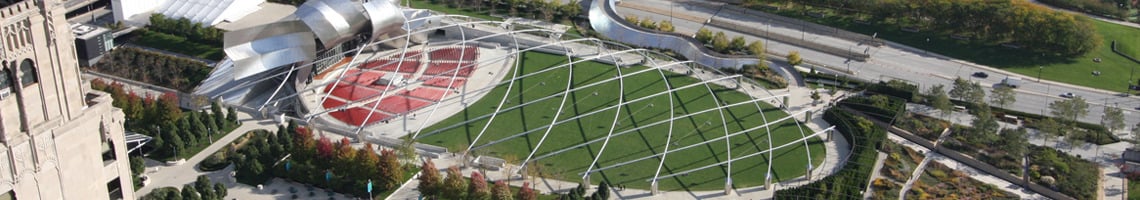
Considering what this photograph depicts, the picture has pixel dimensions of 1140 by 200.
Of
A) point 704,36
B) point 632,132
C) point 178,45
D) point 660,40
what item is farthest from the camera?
point 704,36

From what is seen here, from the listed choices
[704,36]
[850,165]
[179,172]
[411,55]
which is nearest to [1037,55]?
[704,36]

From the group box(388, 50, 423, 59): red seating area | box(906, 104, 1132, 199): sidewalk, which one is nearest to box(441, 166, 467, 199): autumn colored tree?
box(388, 50, 423, 59): red seating area

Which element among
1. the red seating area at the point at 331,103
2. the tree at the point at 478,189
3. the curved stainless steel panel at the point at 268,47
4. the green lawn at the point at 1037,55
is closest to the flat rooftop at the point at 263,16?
the curved stainless steel panel at the point at 268,47

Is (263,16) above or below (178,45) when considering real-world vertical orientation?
above

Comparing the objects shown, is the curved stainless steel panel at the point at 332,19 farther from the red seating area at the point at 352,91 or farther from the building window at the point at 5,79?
the building window at the point at 5,79

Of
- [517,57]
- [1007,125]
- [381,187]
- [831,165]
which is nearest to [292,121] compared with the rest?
[381,187]

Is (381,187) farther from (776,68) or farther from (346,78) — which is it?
(776,68)

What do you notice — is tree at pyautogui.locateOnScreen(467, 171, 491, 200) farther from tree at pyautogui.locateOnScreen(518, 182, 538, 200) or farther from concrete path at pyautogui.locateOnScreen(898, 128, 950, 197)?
concrete path at pyautogui.locateOnScreen(898, 128, 950, 197)

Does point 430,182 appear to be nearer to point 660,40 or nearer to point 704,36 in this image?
point 660,40
